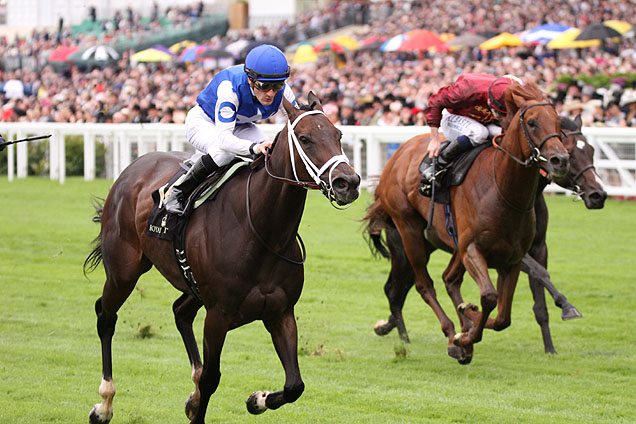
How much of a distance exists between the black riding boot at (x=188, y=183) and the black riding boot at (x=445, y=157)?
8.11 feet

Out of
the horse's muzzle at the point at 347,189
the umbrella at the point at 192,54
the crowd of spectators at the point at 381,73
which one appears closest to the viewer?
the horse's muzzle at the point at 347,189

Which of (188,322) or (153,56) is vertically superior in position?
(188,322)

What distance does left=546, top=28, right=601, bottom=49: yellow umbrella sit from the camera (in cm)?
2245

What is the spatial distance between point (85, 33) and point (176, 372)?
1799 inches

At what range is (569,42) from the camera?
22625mm

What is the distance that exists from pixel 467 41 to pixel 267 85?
2194 centimetres

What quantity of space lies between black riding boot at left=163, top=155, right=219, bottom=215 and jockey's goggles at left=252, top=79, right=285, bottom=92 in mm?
527

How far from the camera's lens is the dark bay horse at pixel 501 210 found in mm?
6207

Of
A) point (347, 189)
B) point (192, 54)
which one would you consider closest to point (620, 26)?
point (192, 54)

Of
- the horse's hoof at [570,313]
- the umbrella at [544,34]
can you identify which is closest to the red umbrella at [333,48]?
the umbrella at [544,34]

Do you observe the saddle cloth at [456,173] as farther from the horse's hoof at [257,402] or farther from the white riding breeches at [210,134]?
the horse's hoof at [257,402]

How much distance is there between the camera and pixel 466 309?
689 cm

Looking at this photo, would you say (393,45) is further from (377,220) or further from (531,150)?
(531,150)

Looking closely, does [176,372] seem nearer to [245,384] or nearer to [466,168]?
[245,384]
